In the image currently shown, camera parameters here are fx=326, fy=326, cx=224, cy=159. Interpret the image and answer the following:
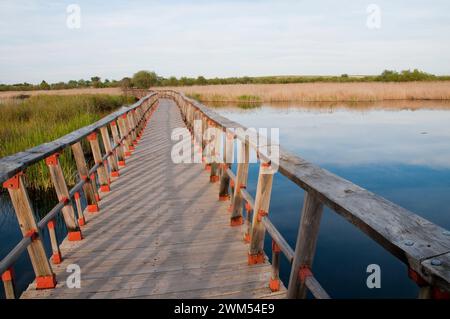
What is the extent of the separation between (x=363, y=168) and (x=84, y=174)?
909cm

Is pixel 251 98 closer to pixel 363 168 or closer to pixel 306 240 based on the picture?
pixel 363 168

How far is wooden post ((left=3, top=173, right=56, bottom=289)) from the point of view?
219cm

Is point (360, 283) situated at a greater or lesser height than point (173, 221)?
lesser

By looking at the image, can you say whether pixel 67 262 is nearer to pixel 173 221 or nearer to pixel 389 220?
pixel 173 221

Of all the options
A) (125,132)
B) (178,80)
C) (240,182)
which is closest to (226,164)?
(240,182)

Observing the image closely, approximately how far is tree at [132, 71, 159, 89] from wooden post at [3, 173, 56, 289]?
220ft

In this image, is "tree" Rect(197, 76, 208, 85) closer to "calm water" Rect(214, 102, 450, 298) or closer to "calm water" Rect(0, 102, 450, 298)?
"calm water" Rect(214, 102, 450, 298)

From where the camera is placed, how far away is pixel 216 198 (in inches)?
181

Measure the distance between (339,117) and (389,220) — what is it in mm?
20300

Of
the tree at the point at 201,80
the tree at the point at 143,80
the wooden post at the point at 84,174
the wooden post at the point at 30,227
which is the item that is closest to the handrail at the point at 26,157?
the wooden post at the point at 30,227

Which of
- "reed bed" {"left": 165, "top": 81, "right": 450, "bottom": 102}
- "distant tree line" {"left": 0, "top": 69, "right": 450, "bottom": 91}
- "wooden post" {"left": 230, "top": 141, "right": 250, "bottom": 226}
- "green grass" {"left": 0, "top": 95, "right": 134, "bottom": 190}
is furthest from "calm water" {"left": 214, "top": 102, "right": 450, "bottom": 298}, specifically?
"distant tree line" {"left": 0, "top": 69, "right": 450, "bottom": 91}

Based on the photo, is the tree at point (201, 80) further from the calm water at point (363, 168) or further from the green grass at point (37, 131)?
the green grass at point (37, 131)

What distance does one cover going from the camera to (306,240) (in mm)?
1797
